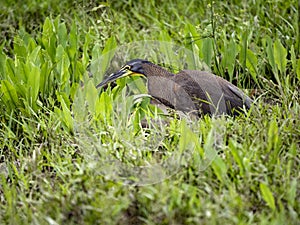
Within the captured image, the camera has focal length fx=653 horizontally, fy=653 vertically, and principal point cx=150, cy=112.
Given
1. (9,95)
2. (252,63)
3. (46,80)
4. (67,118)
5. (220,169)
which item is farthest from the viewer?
(252,63)

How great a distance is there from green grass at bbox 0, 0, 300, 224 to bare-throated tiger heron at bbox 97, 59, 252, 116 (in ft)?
0.33

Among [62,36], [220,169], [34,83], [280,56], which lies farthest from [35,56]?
[220,169]

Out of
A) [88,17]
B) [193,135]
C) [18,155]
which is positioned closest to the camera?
[193,135]

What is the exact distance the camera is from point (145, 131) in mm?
3904

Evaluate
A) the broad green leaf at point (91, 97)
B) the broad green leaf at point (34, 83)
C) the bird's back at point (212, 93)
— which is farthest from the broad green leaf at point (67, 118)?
the bird's back at point (212, 93)

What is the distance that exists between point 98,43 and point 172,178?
1.86 metres

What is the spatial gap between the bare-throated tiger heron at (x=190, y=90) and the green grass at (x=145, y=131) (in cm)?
10

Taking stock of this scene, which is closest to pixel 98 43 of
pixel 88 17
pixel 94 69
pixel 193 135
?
pixel 94 69

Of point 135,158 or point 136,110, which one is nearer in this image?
point 135,158

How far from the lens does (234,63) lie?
4617 mm

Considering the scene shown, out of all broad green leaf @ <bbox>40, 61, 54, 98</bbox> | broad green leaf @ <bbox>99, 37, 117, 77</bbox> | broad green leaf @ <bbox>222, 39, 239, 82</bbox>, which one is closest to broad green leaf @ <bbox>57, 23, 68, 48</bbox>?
broad green leaf @ <bbox>99, 37, 117, 77</bbox>

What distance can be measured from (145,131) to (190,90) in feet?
1.67

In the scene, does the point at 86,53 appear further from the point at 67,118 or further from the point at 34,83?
the point at 67,118

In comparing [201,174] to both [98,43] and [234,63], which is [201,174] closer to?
[234,63]
